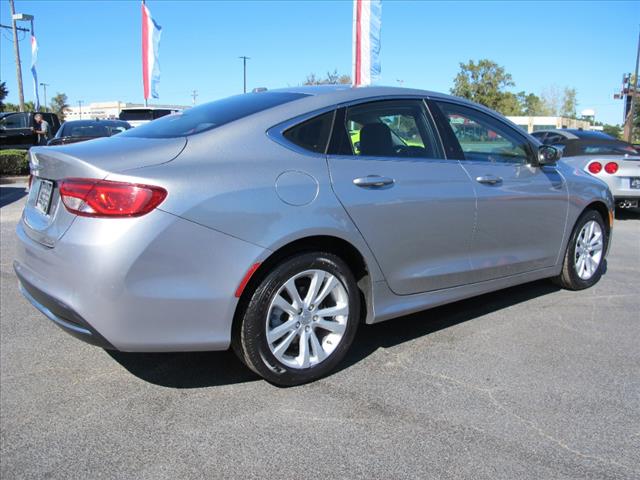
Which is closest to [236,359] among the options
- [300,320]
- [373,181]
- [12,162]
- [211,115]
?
[300,320]

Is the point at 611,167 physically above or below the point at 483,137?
below

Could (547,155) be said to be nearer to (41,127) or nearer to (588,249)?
(588,249)

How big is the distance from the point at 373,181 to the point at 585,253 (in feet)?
9.23

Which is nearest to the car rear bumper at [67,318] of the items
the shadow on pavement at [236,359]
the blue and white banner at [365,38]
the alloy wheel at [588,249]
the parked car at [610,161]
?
the shadow on pavement at [236,359]

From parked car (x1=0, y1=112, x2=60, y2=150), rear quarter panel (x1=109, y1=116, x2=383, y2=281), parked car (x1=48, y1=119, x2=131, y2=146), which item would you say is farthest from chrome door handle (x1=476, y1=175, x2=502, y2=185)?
parked car (x1=0, y1=112, x2=60, y2=150)

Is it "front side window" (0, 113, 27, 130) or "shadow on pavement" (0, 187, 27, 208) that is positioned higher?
"front side window" (0, 113, 27, 130)

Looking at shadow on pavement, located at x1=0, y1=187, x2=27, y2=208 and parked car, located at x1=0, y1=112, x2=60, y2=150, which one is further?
parked car, located at x1=0, y1=112, x2=60, y2=150

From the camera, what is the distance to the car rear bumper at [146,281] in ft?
8.67

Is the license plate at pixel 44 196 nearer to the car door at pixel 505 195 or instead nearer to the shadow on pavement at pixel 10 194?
the car door at pixel 505 195

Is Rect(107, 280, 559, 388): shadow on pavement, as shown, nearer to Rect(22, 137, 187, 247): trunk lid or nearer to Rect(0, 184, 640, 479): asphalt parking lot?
Rect(0, 184, 640, 479): asphalt parking lot

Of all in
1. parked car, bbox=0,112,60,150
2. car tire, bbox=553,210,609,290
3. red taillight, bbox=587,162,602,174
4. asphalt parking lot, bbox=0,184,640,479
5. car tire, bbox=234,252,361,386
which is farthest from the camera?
parked car, bbox=0,112,60,150

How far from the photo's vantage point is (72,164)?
283 cm

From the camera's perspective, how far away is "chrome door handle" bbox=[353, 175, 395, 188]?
330 cm

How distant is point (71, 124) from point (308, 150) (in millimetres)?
10929
